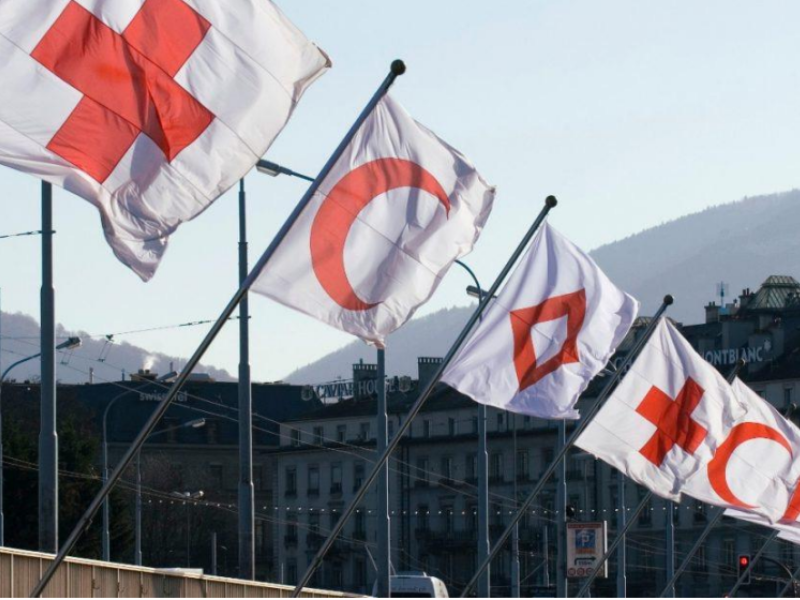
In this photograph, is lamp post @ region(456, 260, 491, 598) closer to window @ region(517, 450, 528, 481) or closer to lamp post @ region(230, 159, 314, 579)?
lamp post @ region(230, 159, 314, 579)

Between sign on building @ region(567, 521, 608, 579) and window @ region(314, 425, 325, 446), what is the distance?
83.3 meters

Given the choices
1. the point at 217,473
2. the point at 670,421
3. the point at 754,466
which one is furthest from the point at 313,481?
the point at 670,421

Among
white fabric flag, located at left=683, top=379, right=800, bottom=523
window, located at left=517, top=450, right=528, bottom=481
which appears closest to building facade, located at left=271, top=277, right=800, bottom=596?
window, located at left=517, top=450, right=528, bottom=481

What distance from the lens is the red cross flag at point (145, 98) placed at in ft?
59.6

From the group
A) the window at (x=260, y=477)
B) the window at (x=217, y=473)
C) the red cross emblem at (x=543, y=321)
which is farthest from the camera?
the window at (x=217, y=473)

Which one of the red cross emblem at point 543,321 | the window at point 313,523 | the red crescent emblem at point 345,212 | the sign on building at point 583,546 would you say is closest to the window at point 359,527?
the window at point 313,523

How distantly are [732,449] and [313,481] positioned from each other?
101 meters

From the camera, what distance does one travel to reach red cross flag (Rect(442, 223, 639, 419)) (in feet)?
90.0

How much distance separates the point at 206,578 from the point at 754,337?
89.4 meters

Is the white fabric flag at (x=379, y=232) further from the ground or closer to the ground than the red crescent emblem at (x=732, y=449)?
further from the ground

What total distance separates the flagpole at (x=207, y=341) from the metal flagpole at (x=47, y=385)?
338 cm

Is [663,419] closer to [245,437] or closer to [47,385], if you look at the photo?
[245,437]

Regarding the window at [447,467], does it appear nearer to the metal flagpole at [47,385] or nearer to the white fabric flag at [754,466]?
the white fabric flag at [754,466]

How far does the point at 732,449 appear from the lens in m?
35.7
